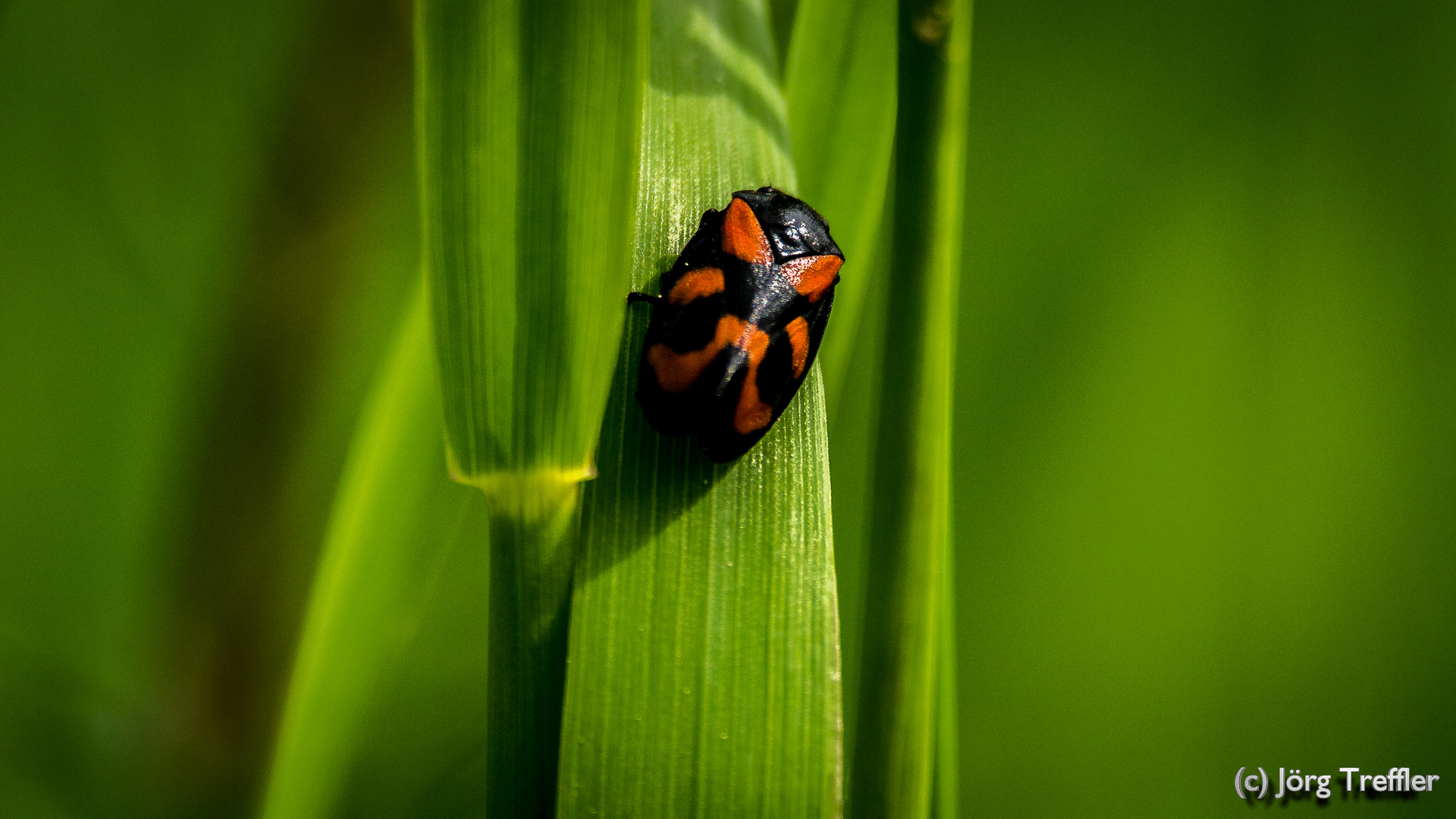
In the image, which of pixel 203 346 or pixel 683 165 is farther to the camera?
pixel 203 346

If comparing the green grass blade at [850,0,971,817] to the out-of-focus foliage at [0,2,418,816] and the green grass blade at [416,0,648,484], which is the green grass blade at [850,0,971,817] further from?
A: the out-of-focus foliage at [0,2,418,816]

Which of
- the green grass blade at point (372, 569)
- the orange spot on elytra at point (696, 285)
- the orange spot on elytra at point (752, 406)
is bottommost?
the green grass blade at point (372, 569)

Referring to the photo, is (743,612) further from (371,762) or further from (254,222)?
(254,222)

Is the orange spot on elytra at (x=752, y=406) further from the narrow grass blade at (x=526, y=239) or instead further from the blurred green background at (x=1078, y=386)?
the blurred green background at (x=1078, y=386)

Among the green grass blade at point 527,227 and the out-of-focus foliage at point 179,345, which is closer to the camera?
the green grass blade at point 527,227

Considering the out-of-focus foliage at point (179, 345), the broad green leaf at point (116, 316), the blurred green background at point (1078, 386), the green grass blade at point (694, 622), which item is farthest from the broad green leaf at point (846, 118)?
the broad green leaf at point (116, 316)

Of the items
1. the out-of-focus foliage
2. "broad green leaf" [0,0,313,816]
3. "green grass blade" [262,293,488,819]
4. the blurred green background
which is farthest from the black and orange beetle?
"broad green leaf" [0,0,313,816]

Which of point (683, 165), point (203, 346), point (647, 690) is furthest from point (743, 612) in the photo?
point (203, 346)

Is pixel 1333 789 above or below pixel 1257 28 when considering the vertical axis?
below
